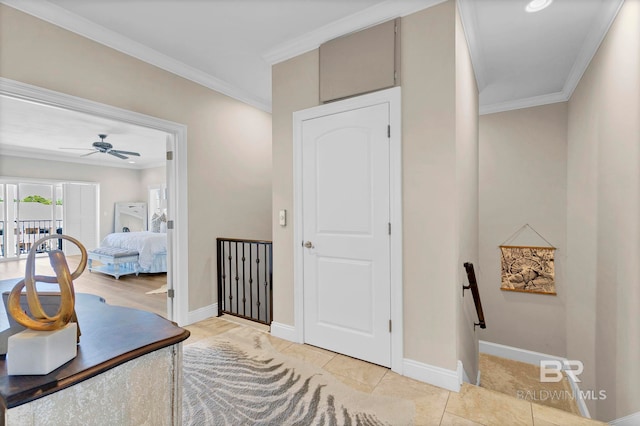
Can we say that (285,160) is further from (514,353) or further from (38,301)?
(514,353)

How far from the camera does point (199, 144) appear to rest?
3256 millimetres

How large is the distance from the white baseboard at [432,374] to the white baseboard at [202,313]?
2166 millimetres

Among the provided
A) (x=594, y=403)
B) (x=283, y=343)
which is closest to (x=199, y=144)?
(x=283, y=343)

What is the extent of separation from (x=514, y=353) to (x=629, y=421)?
83.0 inches

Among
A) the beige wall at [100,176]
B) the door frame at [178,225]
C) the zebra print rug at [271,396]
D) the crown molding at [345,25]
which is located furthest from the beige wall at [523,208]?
the beige wall at [100,176]

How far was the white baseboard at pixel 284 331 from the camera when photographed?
108 inches

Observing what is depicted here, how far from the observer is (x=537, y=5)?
2.09 metres

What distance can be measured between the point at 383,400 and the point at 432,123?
73.6 inches

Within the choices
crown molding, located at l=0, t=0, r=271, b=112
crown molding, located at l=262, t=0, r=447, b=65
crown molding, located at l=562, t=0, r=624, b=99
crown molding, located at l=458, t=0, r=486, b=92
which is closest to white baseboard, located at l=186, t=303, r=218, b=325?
crown molding, located at l=0, t=0, r=271, b=112

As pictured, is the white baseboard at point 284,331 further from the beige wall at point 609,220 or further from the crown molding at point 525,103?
the crown molding at point 525,103

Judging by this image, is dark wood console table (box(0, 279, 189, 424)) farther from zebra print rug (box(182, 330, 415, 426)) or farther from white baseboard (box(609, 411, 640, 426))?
white baseboard (box(609, 411, 640, 426))

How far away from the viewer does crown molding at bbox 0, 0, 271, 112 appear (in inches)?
84.0

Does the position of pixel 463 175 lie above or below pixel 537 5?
below

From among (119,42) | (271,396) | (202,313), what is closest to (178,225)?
(202,313)
